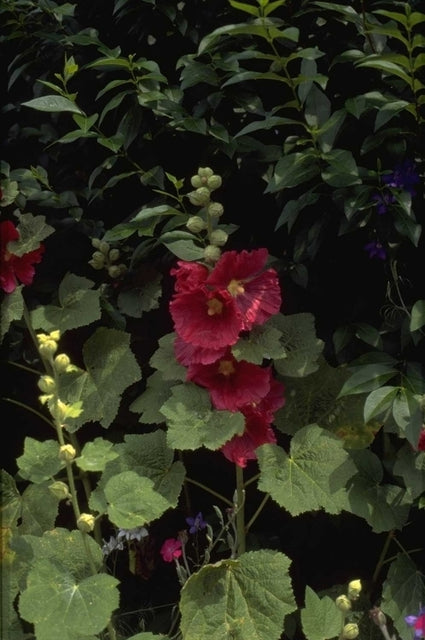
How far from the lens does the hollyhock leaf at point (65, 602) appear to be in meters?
1.42

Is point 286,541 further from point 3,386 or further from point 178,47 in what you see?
point 178,47

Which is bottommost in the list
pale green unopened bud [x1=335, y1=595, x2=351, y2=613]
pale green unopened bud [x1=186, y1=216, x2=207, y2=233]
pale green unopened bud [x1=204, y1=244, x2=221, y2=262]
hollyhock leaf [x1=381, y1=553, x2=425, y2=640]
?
hollyhock leaf [x1=381, y1=553, x2=425, y2=640]

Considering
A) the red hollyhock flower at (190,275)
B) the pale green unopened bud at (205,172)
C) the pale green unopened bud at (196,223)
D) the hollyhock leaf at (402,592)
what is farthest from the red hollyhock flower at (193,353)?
the hollyhock leaf at (402,592)

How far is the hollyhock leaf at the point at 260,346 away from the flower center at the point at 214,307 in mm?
75

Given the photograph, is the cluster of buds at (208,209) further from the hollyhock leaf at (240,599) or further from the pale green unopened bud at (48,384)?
the hollyhock leaf at (240,599)

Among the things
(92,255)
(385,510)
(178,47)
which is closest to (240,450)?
(385,510)

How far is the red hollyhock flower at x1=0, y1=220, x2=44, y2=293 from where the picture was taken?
1.82m

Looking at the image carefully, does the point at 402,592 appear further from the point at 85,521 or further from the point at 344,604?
the point at 85,521

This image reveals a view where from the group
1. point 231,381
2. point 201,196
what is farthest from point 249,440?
point 201,196

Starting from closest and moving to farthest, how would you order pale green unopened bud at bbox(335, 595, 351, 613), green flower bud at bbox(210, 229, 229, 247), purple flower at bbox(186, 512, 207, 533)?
pale green unopened bud at bbox(335, 595, 351, 613), green flower bud at bbox(210, 229, 229, 247), purple flower at bbox(186, 512, 207, 533)

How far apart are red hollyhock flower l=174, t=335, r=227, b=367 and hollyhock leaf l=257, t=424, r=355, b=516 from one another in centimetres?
20

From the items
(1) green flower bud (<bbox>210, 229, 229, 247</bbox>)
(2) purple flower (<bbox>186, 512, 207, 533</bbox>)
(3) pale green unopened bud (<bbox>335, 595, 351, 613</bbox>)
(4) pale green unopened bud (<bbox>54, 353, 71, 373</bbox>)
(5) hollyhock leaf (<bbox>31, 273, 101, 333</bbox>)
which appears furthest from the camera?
(2) purple flower (<bbox>186, 512, 207, 533</bbox>)

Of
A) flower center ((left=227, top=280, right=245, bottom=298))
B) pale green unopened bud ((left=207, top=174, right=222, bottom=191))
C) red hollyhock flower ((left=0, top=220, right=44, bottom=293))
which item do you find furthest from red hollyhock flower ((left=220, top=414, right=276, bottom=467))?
red hollyhock flower ((left=0, top=220, right=44, bottom=293))

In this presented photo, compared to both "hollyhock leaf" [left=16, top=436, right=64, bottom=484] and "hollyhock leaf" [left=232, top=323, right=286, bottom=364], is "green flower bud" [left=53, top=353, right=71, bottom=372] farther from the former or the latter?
"hollyhock leaf" [left=232, top=323, right=286, bottom=364]
